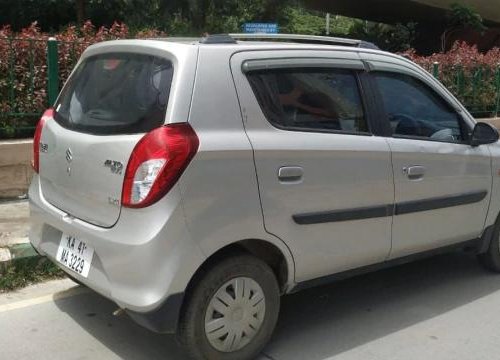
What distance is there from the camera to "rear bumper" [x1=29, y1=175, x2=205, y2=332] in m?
3.02

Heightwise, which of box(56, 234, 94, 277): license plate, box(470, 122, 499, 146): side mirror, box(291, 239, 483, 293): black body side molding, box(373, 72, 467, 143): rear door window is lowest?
box(291, 239, 483, 293): black body side molding

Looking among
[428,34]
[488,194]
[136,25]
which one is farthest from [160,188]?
[428,34]

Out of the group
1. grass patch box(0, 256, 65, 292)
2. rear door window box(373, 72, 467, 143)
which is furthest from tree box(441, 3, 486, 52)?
grass patch box(0, 256, 65, 292)

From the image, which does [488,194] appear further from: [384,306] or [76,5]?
[76,5]

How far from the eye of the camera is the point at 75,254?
3.44 metres

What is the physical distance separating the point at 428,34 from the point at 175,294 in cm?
2400

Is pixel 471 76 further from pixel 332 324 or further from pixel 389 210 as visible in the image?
pixel 332 324

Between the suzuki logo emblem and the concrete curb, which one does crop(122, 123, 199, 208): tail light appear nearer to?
Result: the suzuki logo emblem

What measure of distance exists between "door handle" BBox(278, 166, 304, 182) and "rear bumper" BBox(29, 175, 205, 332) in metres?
0.62

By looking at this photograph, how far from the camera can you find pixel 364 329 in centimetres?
400

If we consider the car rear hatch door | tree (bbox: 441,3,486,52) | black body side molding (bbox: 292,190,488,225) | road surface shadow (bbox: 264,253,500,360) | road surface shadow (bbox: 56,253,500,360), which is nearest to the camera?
the car rear hatch door

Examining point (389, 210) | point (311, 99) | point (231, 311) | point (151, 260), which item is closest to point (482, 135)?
point (389, 210)

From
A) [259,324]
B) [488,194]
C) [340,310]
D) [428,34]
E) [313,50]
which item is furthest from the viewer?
[428,34]

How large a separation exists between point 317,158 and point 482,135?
1652 millimetres
